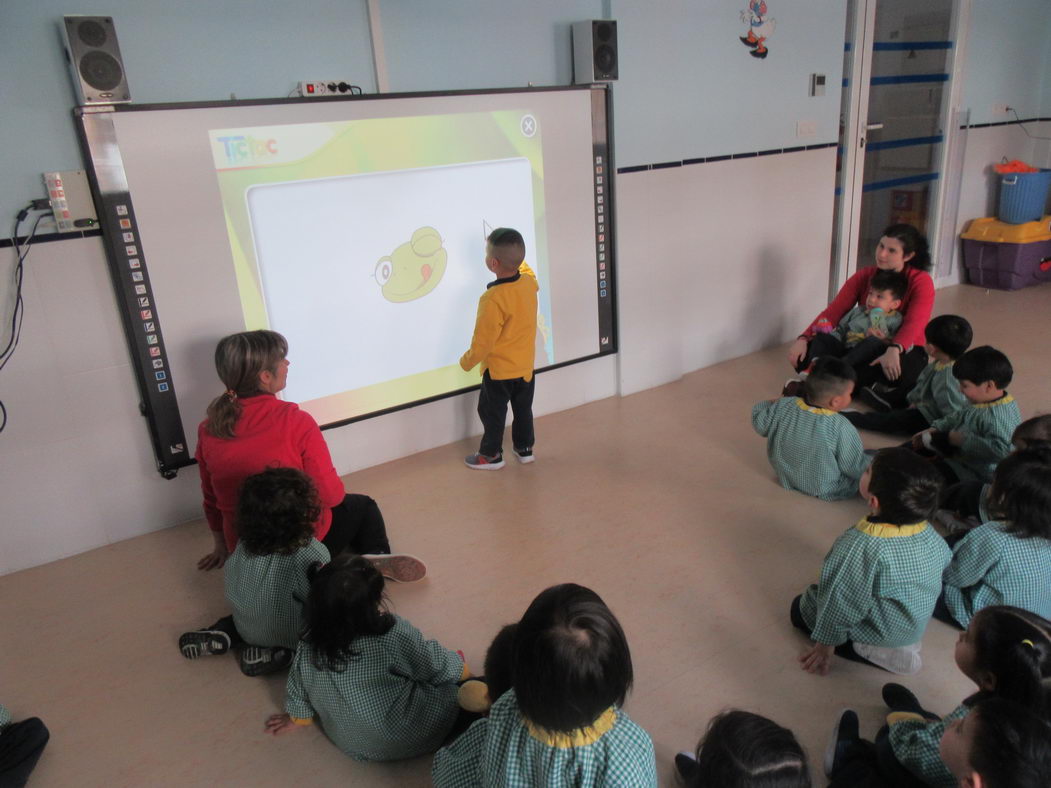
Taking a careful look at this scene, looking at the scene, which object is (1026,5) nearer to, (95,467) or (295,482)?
(295,482)

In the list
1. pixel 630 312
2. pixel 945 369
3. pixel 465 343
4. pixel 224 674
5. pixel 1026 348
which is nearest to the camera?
pixel 224 674

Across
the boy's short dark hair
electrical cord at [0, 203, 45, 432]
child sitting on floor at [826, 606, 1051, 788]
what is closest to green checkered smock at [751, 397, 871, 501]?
the boy's short dark hair

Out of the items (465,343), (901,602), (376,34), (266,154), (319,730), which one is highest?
(376,34)

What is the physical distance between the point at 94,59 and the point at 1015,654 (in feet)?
9.26

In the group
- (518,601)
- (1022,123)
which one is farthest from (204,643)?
(1022,123)

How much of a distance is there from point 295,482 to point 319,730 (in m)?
0.62

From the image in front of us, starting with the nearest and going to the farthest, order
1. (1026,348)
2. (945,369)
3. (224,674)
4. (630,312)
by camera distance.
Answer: (224,674) → (945,369) → (630,312) → (1026,348)

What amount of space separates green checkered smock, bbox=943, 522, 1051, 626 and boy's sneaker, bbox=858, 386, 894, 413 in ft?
5.15

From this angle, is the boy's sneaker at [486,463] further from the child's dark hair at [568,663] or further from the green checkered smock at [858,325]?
the child's dark hair at [568,663]

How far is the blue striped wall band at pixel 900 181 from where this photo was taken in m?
5.13

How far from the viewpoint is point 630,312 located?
3.89 m

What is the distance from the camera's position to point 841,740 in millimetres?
1671

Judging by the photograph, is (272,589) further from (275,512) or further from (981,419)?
(981,419)

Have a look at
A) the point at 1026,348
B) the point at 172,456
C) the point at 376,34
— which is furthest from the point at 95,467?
the point at 1026,348
